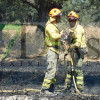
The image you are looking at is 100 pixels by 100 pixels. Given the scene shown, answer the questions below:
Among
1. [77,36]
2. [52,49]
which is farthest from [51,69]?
[77,36]

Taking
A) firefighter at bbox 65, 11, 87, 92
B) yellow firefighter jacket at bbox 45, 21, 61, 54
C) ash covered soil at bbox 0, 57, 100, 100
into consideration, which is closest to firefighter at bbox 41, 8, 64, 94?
yellow firefighter jacket at bbox 45, 21, 61, 54

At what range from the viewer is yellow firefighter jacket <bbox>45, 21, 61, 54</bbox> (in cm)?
573

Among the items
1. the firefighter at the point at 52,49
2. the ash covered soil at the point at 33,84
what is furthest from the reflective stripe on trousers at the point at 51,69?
the ash covered soil at the point at 33,84

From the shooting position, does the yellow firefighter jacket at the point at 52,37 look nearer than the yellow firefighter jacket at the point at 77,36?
Yes

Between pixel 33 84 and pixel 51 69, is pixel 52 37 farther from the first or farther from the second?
pixel 33 84

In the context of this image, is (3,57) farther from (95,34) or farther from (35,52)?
(95,34)

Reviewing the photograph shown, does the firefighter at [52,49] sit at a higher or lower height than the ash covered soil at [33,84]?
higher

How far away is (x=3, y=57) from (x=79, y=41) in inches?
321

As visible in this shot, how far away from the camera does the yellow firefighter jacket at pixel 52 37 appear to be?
5734 mm

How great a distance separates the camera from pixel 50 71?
19.0 ft

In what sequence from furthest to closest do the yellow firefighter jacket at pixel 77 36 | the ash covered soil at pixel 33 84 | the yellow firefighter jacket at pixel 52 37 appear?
the yellow firefighter jacket at pixel 77 36 → the yellow firefighter jacket at pixel 52 37 → the ash covered soil at pixel 33 84

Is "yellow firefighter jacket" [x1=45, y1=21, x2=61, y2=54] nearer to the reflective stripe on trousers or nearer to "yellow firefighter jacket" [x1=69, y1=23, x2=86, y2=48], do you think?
the reflective stripe on trousers

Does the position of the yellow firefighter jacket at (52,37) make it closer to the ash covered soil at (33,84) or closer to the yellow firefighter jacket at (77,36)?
the yellow firefighter jacket at (77,36)

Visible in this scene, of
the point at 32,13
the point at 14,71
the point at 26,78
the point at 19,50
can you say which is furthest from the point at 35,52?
the point at 32,13
